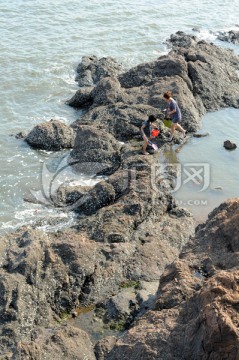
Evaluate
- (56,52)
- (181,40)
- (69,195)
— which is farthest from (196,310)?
(181,40)

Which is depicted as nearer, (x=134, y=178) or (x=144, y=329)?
(x=144, y=329)

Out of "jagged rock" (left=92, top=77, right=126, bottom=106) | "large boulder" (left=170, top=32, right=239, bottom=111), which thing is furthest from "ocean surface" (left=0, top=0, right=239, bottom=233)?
"jagged rock" (left=92, top=77, right=126, bottom=106)

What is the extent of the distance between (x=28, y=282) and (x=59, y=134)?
8386mm

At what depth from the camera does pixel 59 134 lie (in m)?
16.9

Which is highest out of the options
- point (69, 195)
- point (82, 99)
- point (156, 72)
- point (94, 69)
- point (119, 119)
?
point (156, 72)

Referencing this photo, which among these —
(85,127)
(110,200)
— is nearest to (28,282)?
(110,200)

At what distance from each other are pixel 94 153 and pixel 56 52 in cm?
1186

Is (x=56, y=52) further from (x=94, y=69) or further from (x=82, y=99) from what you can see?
(x=82, y=99)

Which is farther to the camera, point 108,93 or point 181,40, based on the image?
point 181,40

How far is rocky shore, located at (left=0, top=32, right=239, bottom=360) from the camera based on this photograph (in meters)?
7.14

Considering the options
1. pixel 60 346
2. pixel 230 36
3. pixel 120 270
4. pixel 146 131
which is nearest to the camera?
pixel 60 346

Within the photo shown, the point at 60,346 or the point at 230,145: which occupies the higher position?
the point at 230,145

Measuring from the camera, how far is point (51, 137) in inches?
665

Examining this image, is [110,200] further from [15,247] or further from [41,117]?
[41,117]
